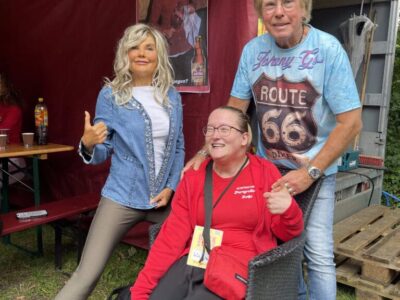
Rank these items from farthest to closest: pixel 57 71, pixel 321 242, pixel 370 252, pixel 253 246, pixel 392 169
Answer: pixel 392 169, pixel 57 71, pixel 370 252, pixel 321 242, pixel 253 246

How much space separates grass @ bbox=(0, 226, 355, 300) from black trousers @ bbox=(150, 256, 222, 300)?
131cm

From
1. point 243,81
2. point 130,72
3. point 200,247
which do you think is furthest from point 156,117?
point 200,247

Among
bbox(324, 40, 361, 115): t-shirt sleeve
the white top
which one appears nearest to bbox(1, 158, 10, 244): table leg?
the white top

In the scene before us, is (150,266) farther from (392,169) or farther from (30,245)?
(392,169)

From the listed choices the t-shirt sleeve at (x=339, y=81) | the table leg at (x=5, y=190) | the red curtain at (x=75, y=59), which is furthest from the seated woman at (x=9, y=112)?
the t-shirt sleeve at (x=339, y=81)

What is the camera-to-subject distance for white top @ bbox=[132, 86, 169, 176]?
2.29 meters

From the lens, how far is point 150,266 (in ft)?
6.30

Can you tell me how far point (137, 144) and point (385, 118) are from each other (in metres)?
2.76

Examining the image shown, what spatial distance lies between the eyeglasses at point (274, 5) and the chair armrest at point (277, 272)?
3.26ft

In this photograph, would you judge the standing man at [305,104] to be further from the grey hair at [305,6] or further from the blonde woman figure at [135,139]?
the blonde woman figure at [135,139]

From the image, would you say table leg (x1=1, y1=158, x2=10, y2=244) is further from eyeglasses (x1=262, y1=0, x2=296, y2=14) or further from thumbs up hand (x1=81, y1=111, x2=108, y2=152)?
eyeglasses (x1=262, y1=0, x2=296, y2=14)

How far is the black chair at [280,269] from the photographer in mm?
1665

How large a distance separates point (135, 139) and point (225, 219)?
687 mm

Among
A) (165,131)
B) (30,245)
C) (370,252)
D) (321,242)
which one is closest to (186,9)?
(165,131)
